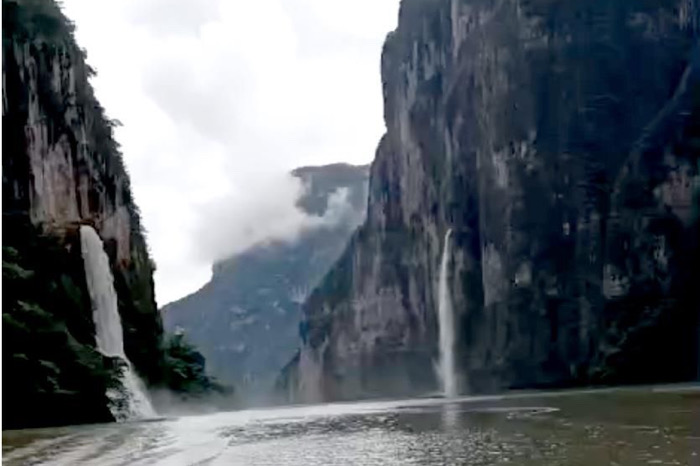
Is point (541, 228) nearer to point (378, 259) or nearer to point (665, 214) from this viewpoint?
point (665, 214)

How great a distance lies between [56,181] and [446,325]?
54.1 m

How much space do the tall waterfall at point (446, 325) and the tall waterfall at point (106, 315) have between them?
44.7 m

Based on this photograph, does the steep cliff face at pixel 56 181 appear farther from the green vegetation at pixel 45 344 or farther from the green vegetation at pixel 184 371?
the green vegetation at pixel 184 371

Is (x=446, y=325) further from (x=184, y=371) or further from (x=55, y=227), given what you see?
(x=55, y=227)

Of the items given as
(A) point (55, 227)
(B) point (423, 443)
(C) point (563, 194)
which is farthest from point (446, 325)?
(B) point (423, 443)

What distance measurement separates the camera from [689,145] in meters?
63.4

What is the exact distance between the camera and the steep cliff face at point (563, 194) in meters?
62.5

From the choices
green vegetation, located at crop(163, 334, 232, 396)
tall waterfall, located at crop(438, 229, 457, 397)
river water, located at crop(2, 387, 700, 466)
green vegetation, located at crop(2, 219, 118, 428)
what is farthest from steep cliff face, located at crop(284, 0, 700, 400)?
river water, located at crop(2, 387, 700, 466)

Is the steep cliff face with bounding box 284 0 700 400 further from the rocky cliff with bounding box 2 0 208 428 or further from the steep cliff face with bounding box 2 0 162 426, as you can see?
the steep cliff face with bounding box 2 0 162 426

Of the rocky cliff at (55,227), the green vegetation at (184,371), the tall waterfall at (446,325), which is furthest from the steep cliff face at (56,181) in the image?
the tall waterfall at (446,325)

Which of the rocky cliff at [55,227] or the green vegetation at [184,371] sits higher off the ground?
the rocky cliff at [55,227]

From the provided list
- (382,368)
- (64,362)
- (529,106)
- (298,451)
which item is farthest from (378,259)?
(298,451)

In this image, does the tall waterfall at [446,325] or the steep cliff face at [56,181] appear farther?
the tall waterfall at [446,325]

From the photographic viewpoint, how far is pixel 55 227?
37375 mm
